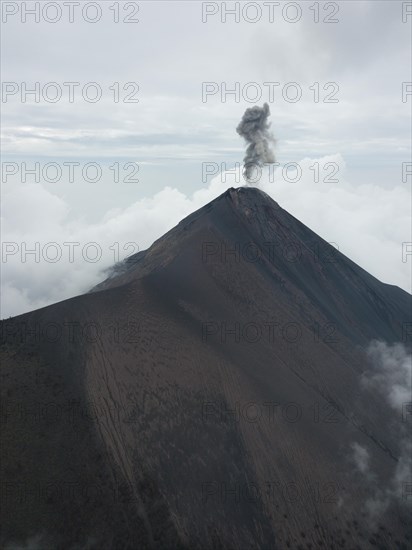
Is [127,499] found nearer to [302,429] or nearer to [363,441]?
[302,429]

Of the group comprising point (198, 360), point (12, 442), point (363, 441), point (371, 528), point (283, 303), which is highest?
point (283, 303)

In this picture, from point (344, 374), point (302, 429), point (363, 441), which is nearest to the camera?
point (302, 429)

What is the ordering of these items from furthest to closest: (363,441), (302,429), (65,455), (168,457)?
(363,441) < (302,429) < (168,457) < (65,455)

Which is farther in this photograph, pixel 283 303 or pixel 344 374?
pixel 283 303

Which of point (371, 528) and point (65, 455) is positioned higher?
point (65, 455)

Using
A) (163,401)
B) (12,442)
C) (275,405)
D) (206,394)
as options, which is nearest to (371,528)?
(275,405)

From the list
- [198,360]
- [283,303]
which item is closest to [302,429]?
[198,360]
